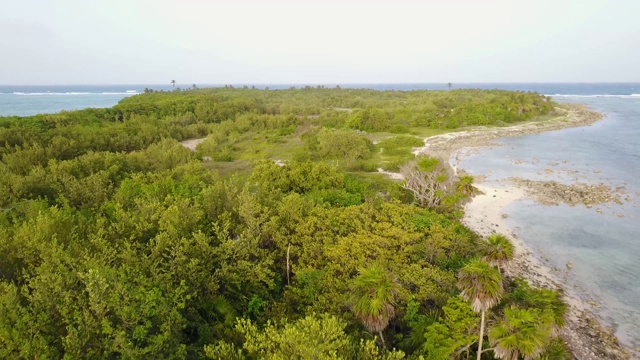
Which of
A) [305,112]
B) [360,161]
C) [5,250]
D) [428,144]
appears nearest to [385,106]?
[305,112]

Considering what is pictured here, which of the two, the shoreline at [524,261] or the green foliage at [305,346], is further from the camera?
the shoreline at [524,261]

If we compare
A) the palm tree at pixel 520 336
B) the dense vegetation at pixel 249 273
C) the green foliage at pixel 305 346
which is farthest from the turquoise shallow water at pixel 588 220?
the green foliage at pixel 305 346

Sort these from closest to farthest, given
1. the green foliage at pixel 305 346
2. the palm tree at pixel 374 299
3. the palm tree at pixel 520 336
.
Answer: the green foliage at pixel 305 346
the palm tree at pixel 520 336
the palm tree at pixel 374 299

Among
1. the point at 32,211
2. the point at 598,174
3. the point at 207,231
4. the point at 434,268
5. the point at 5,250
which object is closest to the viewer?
the point at 5,250

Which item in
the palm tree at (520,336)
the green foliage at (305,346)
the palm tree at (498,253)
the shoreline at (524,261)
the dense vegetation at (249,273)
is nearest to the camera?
the green foliage at (305,346)

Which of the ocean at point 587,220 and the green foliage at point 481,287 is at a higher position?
the green foliage at point 481,287

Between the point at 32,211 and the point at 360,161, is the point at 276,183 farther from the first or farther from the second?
the point at 360,161

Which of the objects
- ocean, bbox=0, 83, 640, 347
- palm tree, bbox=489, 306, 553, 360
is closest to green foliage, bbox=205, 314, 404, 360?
palm tree, bbox=489, 306, 553, 360

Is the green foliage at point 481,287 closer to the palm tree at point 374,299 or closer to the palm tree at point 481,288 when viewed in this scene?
the palm tree at point 481,288
